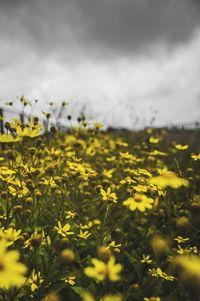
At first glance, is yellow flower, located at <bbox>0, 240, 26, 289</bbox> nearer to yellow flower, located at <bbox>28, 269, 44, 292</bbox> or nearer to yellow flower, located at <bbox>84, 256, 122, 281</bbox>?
yellow flower, located at <bbox>84, 256, 122, 281</bbox>

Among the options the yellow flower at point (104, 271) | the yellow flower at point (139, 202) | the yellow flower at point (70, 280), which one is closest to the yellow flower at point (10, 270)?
the yellow flower at point (104, 271)

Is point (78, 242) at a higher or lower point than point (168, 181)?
lower

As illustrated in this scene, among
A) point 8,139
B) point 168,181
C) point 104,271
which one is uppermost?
point 8,139

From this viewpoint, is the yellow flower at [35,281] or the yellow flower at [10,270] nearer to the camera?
the yellow flower at [10,270]

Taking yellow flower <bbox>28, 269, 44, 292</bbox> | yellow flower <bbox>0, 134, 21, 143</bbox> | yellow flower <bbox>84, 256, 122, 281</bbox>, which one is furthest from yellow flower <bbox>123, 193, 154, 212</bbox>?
yellow flower <bbox>0, 134, 21, 143</bbox>

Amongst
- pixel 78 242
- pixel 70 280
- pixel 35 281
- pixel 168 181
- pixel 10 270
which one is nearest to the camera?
pixel 10 270

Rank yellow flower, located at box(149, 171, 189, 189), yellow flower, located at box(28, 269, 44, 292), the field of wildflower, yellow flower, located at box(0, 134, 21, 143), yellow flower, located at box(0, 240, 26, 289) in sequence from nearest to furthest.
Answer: yellow flower, located at box(0, 240, 26, 289), the field of wildflower, yellow flower, located at box(149, 171, 189, 189), yellow flower, located at box(28, 269, 44, 292), yellow flower, located at box(0, 134, 21, 143)

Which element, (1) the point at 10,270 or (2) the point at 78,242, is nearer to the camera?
(1) the point at 10,270

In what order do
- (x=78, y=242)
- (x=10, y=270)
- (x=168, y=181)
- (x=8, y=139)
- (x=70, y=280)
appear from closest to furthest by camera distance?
(x=10, y=270)
(x=168, y=181)
(x=70, y=280)
(x=78, y=242)
(x=8, y=139)

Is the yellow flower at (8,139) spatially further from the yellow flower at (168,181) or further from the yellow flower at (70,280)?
the yellow flower at (168,181)

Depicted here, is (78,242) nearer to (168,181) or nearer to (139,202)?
(139,202)

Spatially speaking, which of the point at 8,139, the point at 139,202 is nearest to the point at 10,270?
the point at 139,202

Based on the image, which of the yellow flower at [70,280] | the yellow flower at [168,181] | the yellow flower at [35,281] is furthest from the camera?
the yellow flower at [70,280]

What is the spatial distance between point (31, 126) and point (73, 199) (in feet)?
2.66
